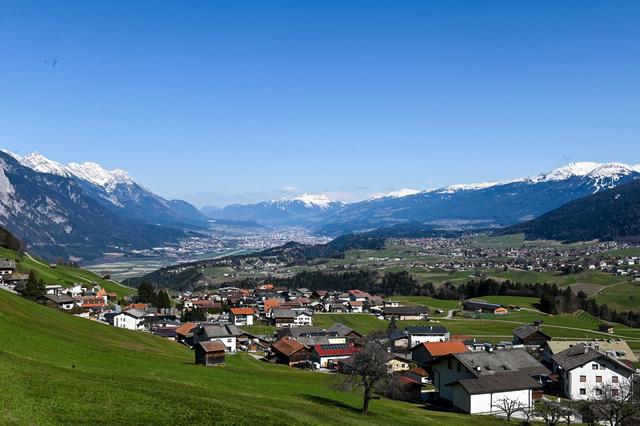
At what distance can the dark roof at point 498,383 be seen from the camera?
51344mm

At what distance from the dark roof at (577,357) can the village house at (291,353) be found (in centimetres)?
3410

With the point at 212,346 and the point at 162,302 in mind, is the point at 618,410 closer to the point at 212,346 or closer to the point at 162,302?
the point at 212,346

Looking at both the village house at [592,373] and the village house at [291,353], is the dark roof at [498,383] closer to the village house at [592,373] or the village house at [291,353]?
the village house at [592,373]

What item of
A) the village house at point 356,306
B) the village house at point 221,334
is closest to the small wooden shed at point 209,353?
the village house at point 221,334

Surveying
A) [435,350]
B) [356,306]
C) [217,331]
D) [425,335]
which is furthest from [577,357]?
[356,306]

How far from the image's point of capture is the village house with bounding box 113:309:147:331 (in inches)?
4354

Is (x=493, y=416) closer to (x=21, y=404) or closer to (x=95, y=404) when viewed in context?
(x=95, y=404)

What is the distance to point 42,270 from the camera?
149m

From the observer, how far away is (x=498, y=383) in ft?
172

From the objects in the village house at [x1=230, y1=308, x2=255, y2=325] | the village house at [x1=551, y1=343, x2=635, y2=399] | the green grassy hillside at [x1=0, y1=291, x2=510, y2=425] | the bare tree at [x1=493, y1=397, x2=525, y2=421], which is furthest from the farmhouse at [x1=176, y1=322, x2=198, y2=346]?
the village house at [x1=551, y1=343, x2=635, y2=399]

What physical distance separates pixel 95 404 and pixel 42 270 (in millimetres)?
137573

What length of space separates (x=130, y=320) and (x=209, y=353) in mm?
59402

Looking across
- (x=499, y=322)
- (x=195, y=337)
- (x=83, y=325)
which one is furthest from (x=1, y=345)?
(x=499, y=322)

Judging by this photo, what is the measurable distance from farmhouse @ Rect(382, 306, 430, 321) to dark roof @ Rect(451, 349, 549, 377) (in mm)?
87551
